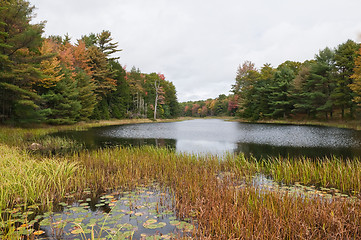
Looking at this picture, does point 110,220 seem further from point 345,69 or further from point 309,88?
point 309,88

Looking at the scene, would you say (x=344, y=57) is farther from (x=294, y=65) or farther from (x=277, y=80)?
(x=294, y=65)

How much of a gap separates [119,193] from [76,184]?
1.24 metres

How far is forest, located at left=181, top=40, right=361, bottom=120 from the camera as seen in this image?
102 ft

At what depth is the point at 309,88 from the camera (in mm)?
38562

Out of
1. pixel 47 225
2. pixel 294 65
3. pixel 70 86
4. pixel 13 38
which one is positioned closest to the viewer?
pixel 47 225

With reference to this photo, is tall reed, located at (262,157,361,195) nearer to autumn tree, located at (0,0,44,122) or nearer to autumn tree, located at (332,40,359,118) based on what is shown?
autumn tree, located at (0,0,44,122)

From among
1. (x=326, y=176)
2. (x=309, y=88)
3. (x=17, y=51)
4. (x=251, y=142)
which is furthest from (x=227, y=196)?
(x=309, y=88)

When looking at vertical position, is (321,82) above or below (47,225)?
above

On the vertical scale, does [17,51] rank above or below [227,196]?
Answer: above

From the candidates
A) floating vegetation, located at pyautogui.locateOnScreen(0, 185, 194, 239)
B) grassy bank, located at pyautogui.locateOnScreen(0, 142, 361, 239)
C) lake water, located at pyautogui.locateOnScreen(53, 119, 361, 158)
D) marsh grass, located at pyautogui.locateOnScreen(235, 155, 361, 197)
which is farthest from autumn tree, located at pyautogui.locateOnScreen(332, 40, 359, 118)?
floating vegetation, located at pyautogui.locateOnScreen(0, 185, 194, 239)

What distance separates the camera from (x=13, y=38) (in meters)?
16.5

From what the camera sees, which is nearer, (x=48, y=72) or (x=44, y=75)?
(x=44, y=75)

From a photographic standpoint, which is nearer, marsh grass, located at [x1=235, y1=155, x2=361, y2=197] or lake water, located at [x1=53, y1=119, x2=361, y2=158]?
marsh grass, located at [x1=235, y1=155, x2=361, y2=197]

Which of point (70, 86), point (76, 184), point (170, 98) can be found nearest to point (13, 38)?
point (70, 86)
